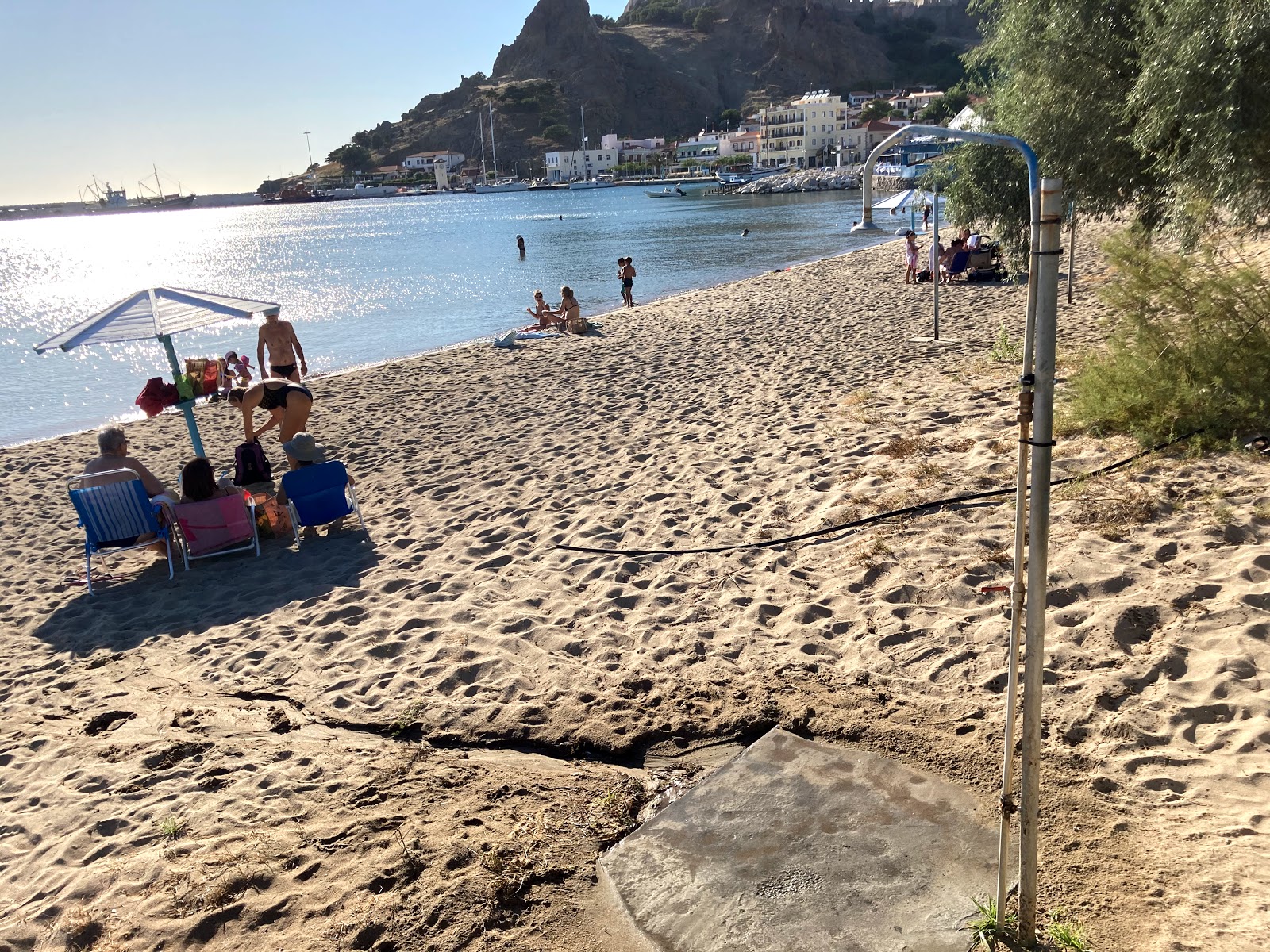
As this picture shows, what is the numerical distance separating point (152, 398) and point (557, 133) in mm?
162936

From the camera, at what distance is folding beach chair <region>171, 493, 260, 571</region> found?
21.0 ft

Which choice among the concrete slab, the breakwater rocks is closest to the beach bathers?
the concrete slab

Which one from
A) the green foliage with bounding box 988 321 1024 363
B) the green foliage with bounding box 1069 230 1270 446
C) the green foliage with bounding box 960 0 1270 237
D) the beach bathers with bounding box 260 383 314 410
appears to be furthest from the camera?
the green foliage with bounding box 988 321 1024 363

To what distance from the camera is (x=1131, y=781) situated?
9.96 ft

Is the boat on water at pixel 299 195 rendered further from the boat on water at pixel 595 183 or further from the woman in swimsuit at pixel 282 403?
the woman in swimsuit at pixel 282 403

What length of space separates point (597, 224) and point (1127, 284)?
208 ft

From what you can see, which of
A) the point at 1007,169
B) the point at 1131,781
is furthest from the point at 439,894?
the point at 1007,169

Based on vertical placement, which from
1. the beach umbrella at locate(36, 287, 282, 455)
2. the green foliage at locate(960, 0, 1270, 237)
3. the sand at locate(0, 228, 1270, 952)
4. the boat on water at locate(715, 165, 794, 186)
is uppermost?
the boat on water at locate(715, 165, 794, 186)

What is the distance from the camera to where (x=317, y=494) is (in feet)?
21.6

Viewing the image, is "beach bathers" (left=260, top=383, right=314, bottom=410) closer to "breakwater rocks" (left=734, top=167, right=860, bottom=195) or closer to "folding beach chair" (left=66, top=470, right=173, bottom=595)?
"folding beach chair" (left=66, top=470, right=173, bottom=595)

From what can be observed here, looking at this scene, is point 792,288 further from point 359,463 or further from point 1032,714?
point 1032,714

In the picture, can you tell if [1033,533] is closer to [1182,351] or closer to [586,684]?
[586,684]

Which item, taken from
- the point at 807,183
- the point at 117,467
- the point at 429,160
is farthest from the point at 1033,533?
the point at 429,160

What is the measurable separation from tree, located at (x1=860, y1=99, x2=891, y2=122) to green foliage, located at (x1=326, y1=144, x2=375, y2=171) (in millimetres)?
97230
